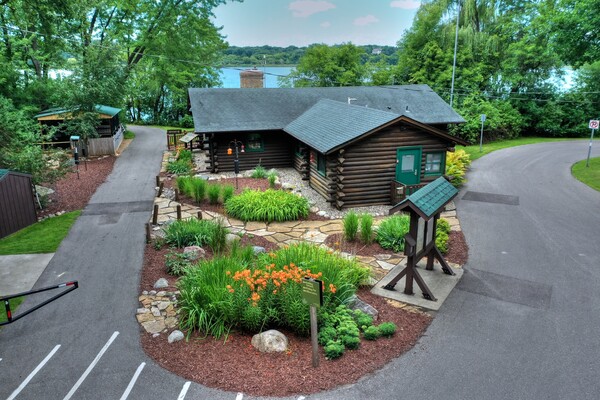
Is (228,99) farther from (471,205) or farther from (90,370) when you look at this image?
(90,370)

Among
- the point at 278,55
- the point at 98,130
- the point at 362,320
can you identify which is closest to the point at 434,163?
the point at 362,320

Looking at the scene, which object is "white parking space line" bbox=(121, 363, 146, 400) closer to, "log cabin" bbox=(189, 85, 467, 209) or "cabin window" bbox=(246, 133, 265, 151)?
"log cabin" bbox=(189, 85, 467, 209)

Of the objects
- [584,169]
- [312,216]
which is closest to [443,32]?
[584,169]

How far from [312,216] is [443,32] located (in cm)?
2805

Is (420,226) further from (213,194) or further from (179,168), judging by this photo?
(179,168)

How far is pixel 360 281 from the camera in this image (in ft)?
32.2

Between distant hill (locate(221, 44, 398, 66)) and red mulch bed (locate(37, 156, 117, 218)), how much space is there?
25182mm

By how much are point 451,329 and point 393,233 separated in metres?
4.56

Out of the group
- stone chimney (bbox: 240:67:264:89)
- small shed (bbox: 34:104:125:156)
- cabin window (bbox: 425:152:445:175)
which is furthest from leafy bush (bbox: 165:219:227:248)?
stone chimney (bbox: 240:67:264:89)

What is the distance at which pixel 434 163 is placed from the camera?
17.7m

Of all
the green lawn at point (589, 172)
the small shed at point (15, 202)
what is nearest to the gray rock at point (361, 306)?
the small shed at point (15, 202)

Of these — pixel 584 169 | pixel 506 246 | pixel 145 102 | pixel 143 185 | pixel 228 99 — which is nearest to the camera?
pixel 506 246

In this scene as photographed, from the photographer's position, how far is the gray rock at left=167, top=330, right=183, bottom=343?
7812mm

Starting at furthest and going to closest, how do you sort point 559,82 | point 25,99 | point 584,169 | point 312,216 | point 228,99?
1. point 559,82
2. point 25,99
3. point 228,99
4. point 584,169
5. point 312,216
